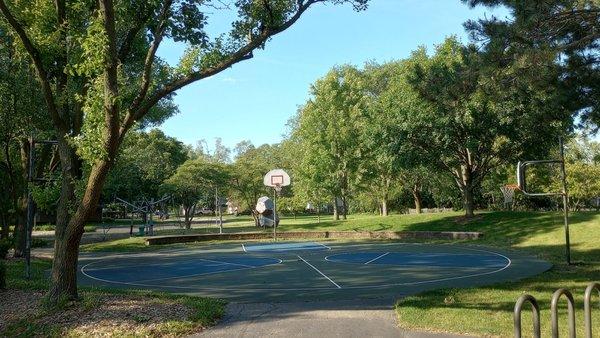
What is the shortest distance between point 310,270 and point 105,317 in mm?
8308

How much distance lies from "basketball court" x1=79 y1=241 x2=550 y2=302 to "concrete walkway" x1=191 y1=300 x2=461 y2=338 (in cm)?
110

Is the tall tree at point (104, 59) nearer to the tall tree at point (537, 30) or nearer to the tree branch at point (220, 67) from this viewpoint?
the tree branch at point (220, 67)

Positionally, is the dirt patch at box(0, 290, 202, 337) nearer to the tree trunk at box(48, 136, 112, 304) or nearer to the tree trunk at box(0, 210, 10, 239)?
the tree trunk at box(48, 136, 112, 304)

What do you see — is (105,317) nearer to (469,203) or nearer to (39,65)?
(39,65)

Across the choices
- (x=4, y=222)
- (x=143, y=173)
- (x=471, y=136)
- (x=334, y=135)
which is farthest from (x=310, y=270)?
(x=143, y=173)

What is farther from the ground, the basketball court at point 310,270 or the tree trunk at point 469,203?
the tree trunk at point 469,203

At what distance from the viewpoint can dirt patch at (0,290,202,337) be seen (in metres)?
7.63

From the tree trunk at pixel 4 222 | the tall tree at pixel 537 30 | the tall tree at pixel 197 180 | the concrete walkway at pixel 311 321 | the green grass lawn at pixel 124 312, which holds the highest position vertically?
the tall tree at pixel 537 30

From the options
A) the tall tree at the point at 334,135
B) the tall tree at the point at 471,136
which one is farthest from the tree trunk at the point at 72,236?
the tall tree at the point at 334,135

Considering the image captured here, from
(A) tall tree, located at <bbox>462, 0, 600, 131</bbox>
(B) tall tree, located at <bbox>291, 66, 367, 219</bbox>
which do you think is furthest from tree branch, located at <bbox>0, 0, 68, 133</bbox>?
(B) tall tree, located at <bbox>291, 66, 367, 219</bbox>

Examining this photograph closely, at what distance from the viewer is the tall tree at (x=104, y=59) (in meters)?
8.56

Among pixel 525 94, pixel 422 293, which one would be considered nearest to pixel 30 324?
pixel 422 293

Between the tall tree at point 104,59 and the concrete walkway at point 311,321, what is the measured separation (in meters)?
3.05

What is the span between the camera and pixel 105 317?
Result: 8234mm
